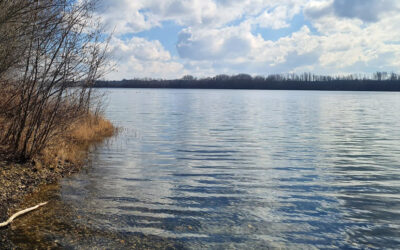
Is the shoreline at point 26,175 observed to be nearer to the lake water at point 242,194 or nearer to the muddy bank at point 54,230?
the muddy bank at point 54,230

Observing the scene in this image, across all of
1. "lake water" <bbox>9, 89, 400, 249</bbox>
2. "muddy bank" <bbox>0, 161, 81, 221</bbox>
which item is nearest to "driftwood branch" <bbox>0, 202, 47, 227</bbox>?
"muddy bank" <bbox>0, 161, 81, 221</bbox>

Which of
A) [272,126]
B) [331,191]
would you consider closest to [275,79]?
[272,126]

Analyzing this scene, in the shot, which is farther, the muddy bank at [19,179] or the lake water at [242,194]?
the muddy bank at [19,179]

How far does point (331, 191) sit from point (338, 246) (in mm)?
3661

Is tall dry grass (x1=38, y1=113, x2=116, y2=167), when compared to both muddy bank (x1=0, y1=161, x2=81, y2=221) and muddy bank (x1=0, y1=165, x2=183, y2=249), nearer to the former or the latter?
muddy bank (x1=0, y1=161, x2=81, y2=221)

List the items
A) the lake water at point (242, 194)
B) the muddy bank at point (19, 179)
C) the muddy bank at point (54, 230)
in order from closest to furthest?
1. the muddy bank at point (54, 230)
2. the lake water at point (242, 194)
3. the muddy bank at point (19, 179)

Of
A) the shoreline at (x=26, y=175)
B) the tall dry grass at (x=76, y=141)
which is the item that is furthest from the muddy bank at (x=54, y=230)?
the tall dry grass at (x=76, y=141)

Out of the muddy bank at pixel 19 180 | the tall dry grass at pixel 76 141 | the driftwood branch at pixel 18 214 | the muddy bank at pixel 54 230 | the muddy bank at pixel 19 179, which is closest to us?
the muddy bank at pixel 54 230

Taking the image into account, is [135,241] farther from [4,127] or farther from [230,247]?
[4,127]

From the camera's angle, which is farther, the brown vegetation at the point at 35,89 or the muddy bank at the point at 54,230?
the brown vegetation at the point at 35,89

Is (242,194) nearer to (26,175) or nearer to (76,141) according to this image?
(26,175)

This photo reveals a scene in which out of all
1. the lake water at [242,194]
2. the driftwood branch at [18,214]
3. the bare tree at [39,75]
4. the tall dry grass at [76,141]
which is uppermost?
the bare tree at [39,75]

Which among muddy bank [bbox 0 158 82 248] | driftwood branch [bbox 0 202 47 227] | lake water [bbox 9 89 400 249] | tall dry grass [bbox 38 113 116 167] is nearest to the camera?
driftwood branch [bbox 0 202 47 227]

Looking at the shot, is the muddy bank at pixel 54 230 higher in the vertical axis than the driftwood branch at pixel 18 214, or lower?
lower
